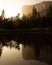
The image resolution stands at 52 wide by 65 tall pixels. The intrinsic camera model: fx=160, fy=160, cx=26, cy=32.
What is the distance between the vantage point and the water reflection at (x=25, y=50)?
1.06 m

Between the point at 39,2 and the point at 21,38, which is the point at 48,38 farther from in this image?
the point at 39,2

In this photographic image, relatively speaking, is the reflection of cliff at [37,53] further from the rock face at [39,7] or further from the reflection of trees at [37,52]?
the rock face at [39,7]

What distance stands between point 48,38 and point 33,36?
0.10m

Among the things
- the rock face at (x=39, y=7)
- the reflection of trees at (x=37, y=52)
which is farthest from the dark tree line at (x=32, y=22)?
the reflection of trees at (x=37, y=52)

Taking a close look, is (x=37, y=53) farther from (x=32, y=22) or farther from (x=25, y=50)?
(x=32, y=22)

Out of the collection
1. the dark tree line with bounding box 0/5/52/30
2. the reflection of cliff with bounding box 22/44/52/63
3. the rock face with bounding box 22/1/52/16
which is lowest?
the reflection of cliff with bounding box 22/44/52/63

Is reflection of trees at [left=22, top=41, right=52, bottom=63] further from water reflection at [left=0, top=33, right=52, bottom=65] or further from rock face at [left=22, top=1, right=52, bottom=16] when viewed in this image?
rock face at [left=22, top=1, right=52, bottom=16]

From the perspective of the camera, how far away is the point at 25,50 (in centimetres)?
110

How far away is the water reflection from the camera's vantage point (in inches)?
41.8

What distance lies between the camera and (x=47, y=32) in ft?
3.45

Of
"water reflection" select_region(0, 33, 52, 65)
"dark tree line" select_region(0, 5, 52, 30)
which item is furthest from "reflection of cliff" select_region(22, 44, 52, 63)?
"dark tree line" select_region(0, 5, 52, 30)

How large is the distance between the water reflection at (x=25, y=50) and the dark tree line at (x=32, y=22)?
71mm

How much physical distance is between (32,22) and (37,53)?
214 mm

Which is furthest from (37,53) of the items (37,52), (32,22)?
(32,22)
